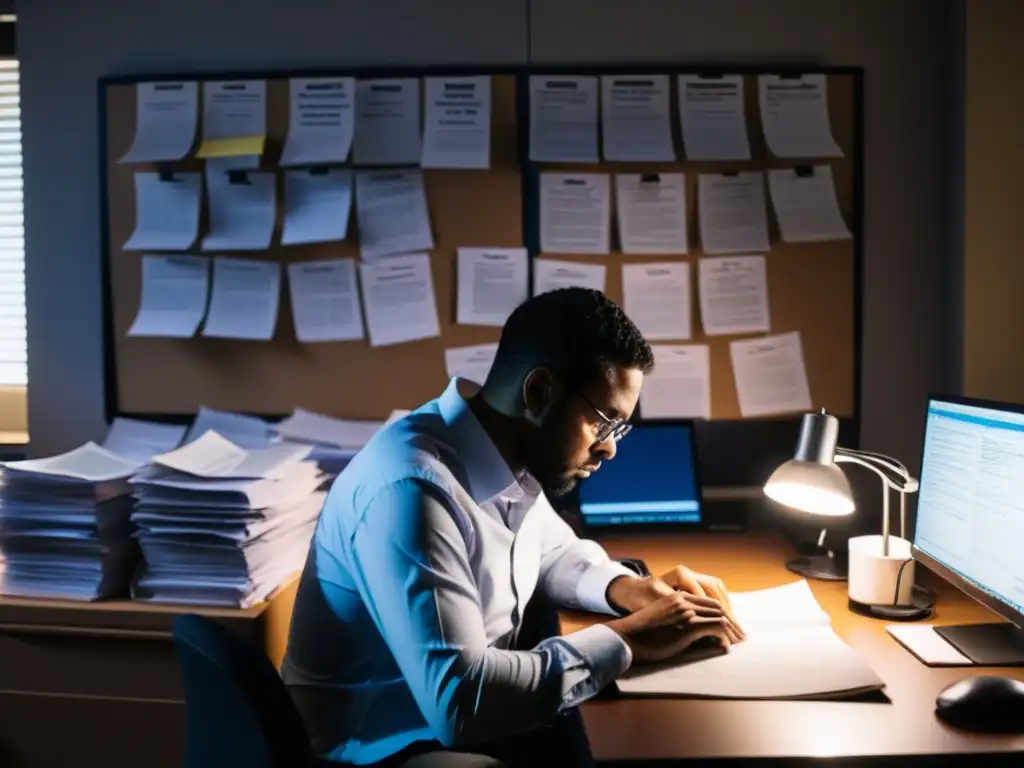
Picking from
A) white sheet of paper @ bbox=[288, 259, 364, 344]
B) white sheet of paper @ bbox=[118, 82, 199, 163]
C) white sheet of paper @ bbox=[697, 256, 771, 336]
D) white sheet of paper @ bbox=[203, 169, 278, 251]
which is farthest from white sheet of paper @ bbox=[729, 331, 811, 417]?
white sheet of paper @ bbox=[118, 82, 199, 163]

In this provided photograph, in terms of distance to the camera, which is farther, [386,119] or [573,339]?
[386,119]

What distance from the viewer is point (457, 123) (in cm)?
197

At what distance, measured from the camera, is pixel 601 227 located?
198 cm

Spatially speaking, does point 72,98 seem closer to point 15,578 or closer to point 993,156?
point 15,578

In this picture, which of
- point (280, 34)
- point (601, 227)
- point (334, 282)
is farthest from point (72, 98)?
point (601, 227)

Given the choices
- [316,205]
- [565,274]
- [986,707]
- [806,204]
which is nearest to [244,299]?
[316,205]

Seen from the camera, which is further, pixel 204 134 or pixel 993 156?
pixel 204 134

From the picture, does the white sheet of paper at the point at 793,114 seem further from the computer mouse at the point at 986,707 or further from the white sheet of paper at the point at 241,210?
the computer mouse at the point at 986,707

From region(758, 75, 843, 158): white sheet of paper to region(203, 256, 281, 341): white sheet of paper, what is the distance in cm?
118

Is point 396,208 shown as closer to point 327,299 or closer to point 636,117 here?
point 327,299

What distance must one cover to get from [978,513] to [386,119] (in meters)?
1.45

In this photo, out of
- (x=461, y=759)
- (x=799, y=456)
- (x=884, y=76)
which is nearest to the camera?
(x=461, y=759)

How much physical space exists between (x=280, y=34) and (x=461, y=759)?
165 centimetres

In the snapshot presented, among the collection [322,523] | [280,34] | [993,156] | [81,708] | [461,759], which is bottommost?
[81,708]
